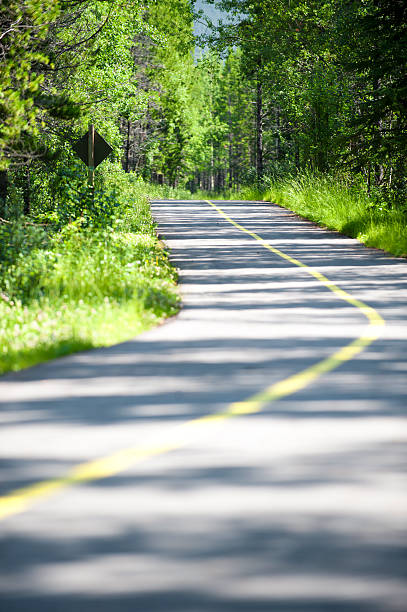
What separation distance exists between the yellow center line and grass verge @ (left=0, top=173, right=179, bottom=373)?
2756mm

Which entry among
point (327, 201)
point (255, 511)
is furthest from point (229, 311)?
point (327, 201)

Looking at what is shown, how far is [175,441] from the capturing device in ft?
21.1

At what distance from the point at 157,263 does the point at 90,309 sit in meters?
5.86

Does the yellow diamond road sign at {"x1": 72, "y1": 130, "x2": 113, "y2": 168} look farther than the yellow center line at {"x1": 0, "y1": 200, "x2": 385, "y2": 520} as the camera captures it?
Yes

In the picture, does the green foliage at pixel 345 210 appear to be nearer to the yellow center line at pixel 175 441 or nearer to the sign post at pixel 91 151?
the sign post at pixel 91 151

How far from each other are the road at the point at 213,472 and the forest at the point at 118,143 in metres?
1.73

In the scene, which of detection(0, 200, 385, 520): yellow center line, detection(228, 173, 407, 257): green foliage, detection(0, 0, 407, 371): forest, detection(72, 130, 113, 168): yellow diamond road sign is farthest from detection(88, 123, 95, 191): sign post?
detection(0, 200, 385, 520): yellow center line

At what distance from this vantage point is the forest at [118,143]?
42.8ft

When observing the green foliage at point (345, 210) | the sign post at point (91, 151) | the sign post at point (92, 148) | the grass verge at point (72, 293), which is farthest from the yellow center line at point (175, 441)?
the sign post at point (92, 148)

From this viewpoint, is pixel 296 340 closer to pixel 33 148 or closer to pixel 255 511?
pixel 255 511

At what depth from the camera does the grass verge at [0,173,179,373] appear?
1036cm

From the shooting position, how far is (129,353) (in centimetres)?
1001

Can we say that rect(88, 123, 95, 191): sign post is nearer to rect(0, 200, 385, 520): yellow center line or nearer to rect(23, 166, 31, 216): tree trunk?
rect(23, 166, 31, 216): tree trunk

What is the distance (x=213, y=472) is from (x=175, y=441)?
0.76 metres
